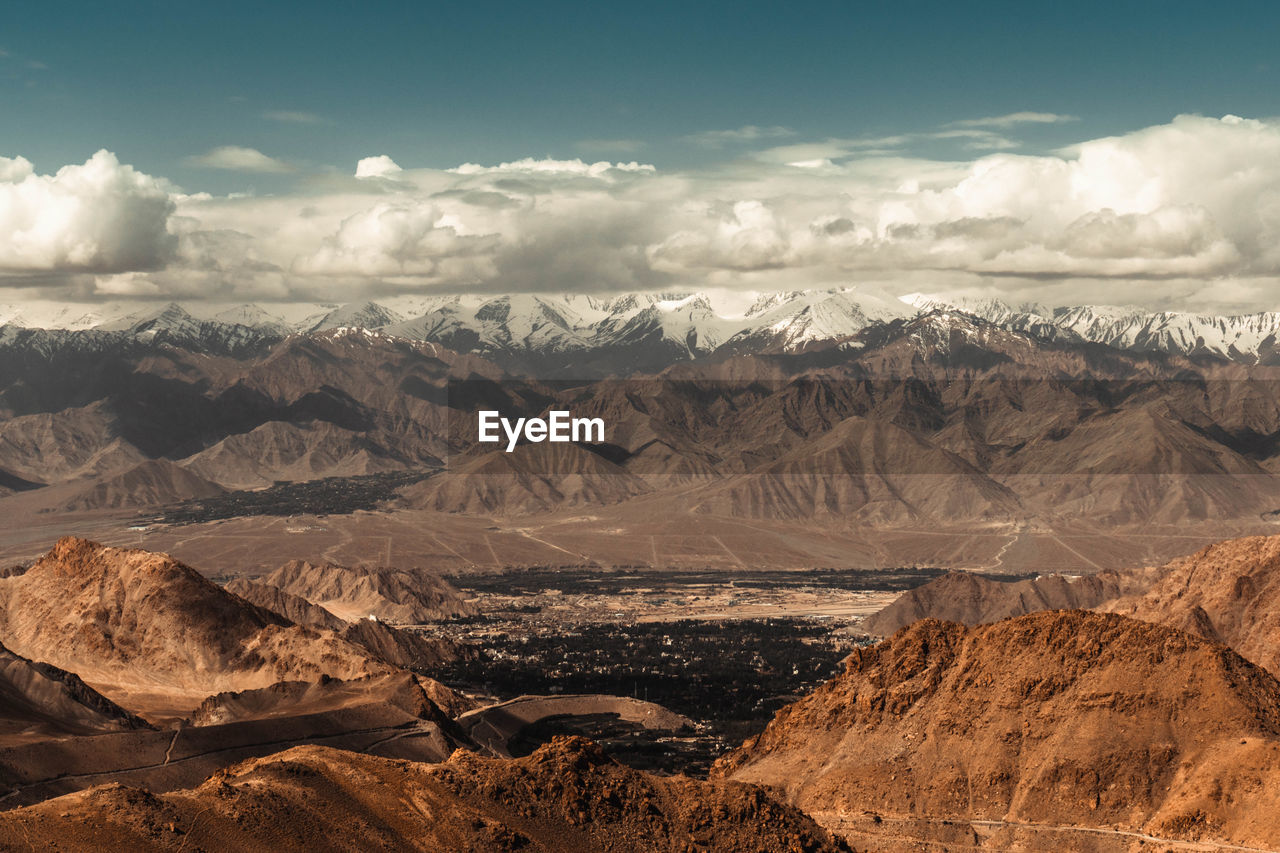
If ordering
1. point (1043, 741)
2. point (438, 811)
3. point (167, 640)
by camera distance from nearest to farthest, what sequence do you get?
point (438, 811) → point (1043, 741) → point (167, 640)

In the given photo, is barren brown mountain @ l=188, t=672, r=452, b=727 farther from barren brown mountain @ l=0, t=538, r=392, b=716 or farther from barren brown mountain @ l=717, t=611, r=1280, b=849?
barren brown mountain @ l=717, t=611, r=1280, b=849

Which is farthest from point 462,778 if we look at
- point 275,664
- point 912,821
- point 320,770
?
point 275,664

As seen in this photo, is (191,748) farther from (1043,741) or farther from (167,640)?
(167,640)

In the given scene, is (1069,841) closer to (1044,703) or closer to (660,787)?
(1044,703)

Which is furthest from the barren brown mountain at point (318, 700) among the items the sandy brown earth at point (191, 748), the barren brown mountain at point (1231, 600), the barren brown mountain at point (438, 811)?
the barren brown mountain at point (1231, 600)

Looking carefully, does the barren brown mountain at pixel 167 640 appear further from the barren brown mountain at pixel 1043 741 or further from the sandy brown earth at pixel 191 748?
the barren brown mountain at pixel 1043 741

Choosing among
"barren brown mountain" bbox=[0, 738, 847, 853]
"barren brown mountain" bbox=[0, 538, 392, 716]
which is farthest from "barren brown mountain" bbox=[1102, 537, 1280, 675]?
"barren brown mountain" bbox=[0, 538, 392, 716]

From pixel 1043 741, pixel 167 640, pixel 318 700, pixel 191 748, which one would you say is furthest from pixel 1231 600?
pixel 167 640

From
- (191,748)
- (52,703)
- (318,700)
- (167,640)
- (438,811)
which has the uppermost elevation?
(438,811)
